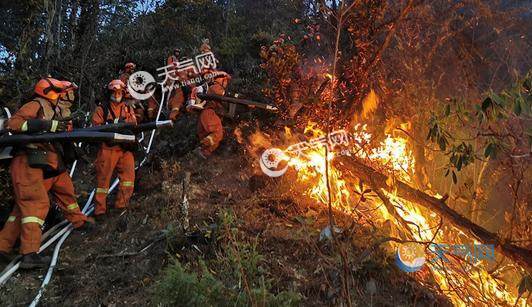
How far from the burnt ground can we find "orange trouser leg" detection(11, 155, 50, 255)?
0.41 meters

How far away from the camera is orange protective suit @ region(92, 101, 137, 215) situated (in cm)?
664

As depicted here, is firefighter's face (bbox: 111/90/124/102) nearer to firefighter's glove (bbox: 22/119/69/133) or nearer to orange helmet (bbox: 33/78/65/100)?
orange helmet (bbox: 33/78/65/100)

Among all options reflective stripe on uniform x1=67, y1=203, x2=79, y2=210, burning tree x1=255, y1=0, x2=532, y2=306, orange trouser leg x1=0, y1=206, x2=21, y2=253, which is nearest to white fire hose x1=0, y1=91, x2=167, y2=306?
orange trouser leg x1=0, y1=206, x2=21, y2=253

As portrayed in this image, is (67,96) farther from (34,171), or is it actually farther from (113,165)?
(113,165)

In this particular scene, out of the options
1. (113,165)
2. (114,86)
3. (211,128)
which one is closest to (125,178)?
(113,165)

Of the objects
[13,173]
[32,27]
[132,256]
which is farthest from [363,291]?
[32,27]

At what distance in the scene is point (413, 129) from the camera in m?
9.68

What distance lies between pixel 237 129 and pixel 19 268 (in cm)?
499

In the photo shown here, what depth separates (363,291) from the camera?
4852 millimetres

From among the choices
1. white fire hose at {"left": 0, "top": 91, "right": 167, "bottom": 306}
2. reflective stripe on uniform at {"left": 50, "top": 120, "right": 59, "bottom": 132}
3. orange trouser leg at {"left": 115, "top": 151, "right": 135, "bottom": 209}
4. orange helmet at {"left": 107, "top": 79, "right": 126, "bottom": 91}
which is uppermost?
orange helmet at {"left": 107, "top": 79, "right": 126, "bottom": 91}

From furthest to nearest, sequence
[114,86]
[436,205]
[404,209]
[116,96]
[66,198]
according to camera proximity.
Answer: [116,96] → [114,86] → [404,209] → [66,198] → [436,205]

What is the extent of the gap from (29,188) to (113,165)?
4.74 ft

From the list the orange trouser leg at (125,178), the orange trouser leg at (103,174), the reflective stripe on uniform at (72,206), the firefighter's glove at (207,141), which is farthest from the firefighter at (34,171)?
the firefighter's glove at (207,141)

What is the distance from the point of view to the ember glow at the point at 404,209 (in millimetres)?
5328
